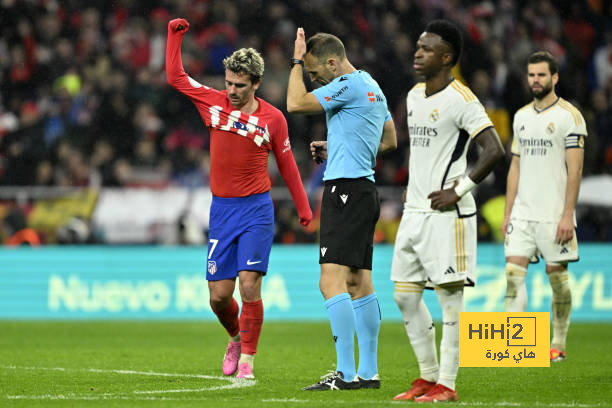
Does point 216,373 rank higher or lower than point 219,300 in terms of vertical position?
lower

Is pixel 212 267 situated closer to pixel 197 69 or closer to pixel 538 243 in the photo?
pixel 538 243

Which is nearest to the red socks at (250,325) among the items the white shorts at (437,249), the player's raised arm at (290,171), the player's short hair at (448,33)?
the player's raised arm at (290,171)

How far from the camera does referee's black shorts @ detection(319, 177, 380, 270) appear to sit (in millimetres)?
6801

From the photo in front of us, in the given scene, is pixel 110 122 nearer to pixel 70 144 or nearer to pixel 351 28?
pixel 70 144

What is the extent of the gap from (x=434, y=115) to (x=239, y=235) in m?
2.16

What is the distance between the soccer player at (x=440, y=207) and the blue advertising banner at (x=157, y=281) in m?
8.12

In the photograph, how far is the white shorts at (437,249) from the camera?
6301 mm

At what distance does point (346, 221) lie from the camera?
682cm

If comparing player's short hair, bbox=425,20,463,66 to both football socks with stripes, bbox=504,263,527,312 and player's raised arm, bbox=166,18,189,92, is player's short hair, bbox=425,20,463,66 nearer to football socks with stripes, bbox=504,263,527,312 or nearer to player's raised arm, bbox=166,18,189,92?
player's raised arm, bbox=166,18,189,92

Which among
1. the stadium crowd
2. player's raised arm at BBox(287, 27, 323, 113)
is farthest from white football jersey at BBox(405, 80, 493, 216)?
the stadium crowd

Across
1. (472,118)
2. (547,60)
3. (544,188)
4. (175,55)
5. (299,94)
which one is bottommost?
(544,188)

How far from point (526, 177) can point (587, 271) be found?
18.0 ft

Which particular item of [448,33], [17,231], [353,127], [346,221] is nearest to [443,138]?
[448,33]

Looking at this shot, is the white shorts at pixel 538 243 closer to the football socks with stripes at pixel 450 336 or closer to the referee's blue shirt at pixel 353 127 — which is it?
the referee's blue shirt at pixel 353 127
